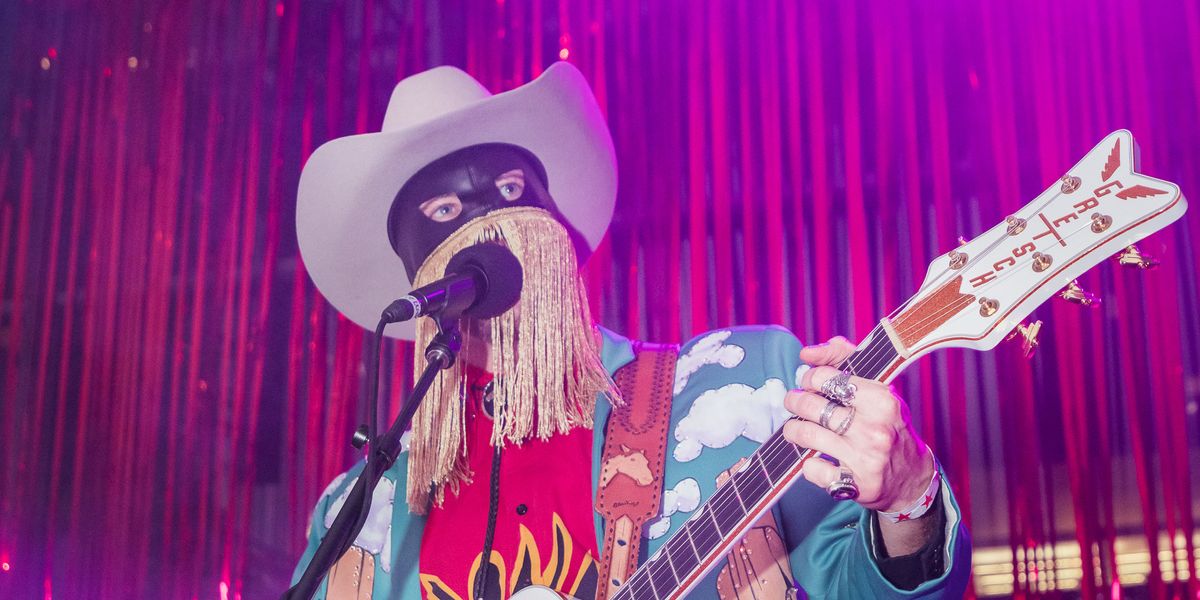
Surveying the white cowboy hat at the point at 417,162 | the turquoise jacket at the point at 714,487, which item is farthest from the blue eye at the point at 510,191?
the turquoise jacket at the point at 714,487

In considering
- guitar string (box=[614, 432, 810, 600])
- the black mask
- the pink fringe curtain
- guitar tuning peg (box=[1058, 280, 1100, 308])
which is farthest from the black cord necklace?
the pink fringe curtain

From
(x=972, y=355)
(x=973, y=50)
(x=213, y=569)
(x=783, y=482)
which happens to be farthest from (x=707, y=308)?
(x=213, y=569)

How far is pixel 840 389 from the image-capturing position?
1231 millimetres

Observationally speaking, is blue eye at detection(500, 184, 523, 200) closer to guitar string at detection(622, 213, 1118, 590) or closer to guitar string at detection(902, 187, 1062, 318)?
guitar string at detection(622, 213, 1118, 590)

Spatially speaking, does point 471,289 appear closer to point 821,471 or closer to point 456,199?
point 456,199

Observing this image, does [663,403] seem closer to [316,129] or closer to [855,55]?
[855,55]

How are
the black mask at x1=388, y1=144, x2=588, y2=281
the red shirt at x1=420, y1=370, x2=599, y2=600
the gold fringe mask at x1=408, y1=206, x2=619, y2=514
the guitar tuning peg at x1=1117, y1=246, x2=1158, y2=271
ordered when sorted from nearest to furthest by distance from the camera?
1. the guitar tuning peg at x1=1117, y1=246, x2=1158, y2=271
2. the red shirt at x1=420, y1=370, x2=599, y2=600
3. the gold fringe mask at x1=408, y1=206, x2=619, y2=514
4. the black mask at x1=388, y1=144, x2=588, y2=281

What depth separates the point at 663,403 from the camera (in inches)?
71.7

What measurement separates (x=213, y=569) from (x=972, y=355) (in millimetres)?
2822

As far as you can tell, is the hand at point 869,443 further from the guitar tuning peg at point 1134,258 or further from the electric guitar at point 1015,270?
the guitar tuning peg at point 1134,258

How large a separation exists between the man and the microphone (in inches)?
4.4

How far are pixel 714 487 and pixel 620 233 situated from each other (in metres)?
1.54

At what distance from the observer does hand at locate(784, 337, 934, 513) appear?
46.7 inches

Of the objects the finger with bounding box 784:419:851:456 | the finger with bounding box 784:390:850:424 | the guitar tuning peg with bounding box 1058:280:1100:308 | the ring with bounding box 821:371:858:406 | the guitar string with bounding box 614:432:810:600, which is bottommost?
the guitar string with bounding box 614:432:810:600
